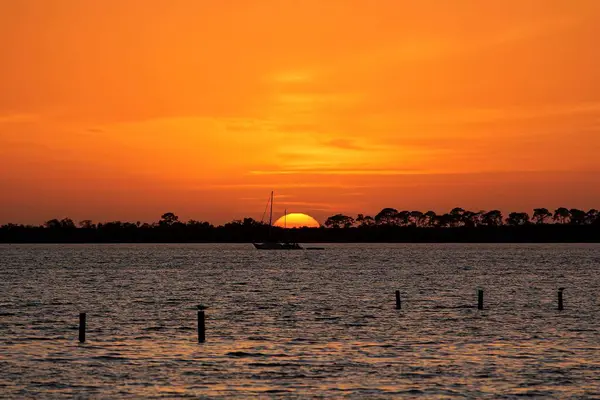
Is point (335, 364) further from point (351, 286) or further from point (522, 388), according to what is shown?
point (351, 286)

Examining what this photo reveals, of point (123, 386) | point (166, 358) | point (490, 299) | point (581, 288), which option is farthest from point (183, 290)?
point (123, 386)

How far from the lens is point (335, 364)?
37.7 metres

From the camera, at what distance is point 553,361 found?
38094mm

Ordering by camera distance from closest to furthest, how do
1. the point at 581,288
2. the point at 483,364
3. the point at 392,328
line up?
the point at 483,364 → the point at 392,328 → the point at 581,288

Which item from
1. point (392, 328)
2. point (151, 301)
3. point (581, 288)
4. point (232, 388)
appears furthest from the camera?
point (581, 288)

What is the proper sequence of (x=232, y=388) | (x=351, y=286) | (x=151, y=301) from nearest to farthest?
(x=232, y=388)
(x=151, y=301)
(x=351, y=286)

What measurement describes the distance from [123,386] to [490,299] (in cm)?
5312

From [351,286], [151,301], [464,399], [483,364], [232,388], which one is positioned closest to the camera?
[464,399]

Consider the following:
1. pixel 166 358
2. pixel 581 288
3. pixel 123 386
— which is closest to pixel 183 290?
pixel 581 288

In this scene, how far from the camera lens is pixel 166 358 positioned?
39.7 meters

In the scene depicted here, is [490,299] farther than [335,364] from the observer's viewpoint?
Yes

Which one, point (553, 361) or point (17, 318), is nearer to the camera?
point (553, 361)

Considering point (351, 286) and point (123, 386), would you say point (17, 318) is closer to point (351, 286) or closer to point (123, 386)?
point (123, 386)

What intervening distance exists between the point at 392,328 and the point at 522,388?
21705 millimetres
